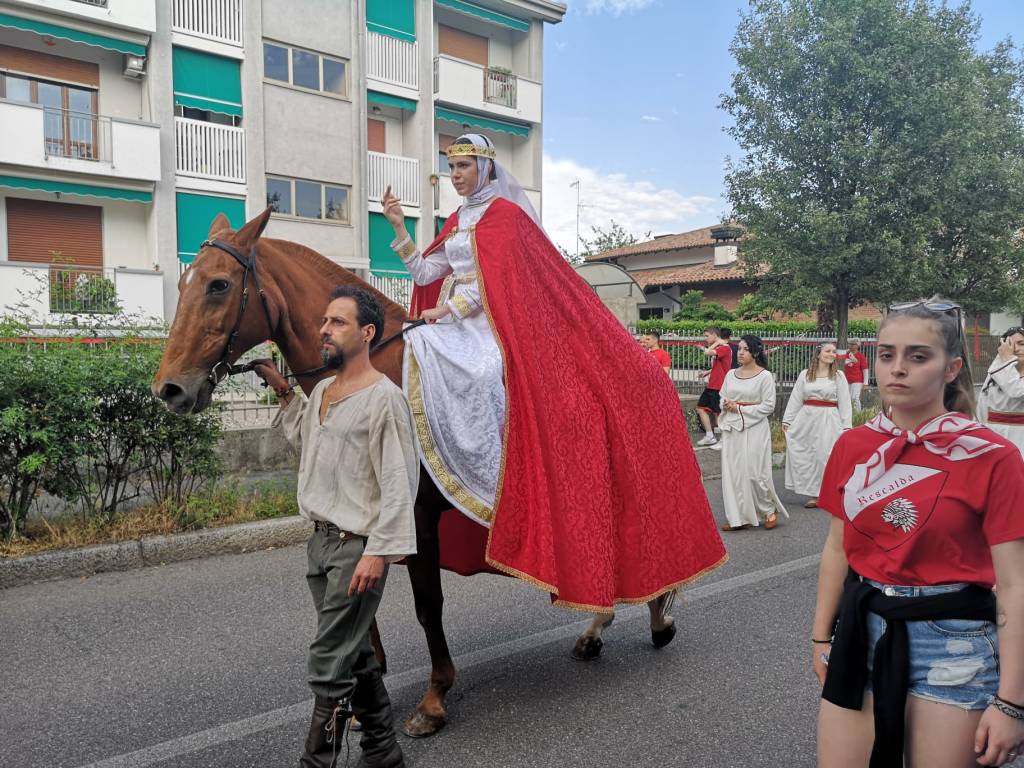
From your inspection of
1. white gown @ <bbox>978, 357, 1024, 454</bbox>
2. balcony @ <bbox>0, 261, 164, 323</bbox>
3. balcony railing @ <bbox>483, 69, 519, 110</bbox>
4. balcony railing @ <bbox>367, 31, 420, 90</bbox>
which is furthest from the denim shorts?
balcony railing @ <bbox>483, 69, 519, 110</bbox>

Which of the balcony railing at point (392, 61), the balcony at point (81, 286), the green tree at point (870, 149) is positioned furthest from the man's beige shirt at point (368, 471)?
the balcony railing at point (392, 61)

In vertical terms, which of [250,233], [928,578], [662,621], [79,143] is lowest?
[662,621]

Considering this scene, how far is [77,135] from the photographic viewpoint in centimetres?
1702

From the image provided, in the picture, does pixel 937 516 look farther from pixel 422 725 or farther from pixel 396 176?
pixel 396 176

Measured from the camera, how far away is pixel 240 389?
7.83 meters

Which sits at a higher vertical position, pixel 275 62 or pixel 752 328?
pixel 275 62

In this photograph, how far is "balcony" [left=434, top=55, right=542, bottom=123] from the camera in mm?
21875

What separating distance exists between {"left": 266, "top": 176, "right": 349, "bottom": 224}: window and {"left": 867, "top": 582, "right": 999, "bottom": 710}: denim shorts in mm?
19168

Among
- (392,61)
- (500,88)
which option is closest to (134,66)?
(392,61)

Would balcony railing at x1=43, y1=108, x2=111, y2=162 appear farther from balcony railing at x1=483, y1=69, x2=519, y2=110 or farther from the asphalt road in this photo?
the asphalt road

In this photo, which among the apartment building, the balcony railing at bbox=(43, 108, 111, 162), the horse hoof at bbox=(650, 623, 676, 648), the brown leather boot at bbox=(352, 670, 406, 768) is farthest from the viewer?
the balcony railing at bbox=(43, 108, 111, 162)

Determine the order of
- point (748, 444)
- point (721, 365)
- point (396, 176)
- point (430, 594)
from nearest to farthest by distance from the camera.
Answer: point (430, 594)
point (748, 444)
point (721, 365)
point (396, 176)

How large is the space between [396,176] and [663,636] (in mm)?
18907

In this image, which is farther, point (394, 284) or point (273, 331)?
point (394, 284)
